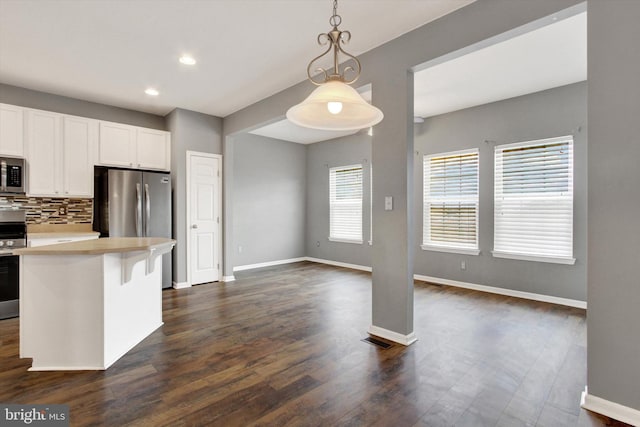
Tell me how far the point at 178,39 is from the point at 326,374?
3.23m

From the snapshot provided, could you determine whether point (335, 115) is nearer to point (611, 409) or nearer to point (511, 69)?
point (611, 409)

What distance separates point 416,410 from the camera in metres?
1.92

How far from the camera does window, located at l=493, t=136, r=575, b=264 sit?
4117 mm

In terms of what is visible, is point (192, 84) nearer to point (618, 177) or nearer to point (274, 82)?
point (274, 82)

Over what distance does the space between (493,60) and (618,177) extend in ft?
6.98

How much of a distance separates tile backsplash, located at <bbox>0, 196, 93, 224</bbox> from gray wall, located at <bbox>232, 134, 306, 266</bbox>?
2.49 metres

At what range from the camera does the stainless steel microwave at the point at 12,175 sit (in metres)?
3.71

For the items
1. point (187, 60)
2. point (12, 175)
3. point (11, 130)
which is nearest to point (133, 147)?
point (11, 130)

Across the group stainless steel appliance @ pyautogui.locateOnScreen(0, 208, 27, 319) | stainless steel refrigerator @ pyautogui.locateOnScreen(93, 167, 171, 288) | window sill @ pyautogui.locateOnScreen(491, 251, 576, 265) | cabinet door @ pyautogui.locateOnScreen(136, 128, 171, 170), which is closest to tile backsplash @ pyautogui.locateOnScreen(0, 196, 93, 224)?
stainless steel refrigerator @ pyautogui.locateOnScreen(93, 167, 171, 288)

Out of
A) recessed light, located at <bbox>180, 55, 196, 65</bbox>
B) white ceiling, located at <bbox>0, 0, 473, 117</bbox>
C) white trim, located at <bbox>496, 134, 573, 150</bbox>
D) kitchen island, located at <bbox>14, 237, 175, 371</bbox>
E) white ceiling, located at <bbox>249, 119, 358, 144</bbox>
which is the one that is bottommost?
kitchen island, located at <bbox>14, 237, 175, 371</bbox>

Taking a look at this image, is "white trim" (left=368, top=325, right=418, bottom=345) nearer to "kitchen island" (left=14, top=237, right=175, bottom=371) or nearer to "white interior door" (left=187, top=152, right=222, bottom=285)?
"kitchen island" (left=14, top=237, right=175, bottom=371)

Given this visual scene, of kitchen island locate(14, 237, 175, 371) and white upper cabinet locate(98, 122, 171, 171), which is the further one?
white upper cabinet locate(98, 122, 171, 171)

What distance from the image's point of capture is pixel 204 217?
5.28 m

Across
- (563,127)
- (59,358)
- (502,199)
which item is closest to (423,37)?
(563,127)
